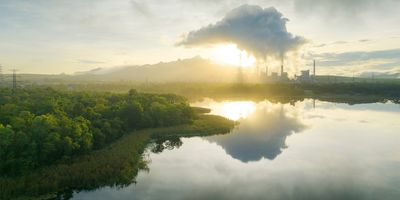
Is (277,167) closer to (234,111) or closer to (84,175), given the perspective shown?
(84,175)

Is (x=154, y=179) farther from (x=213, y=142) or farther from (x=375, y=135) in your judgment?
(x=375, y=135)

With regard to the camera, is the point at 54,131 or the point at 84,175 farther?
the point at 54,131

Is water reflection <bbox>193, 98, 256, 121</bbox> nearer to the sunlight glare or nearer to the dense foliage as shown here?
the sunlight glare

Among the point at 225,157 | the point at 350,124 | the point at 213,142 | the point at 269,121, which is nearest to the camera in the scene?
the point at 225,157

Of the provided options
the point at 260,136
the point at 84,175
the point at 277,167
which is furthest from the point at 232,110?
the point at 84,175

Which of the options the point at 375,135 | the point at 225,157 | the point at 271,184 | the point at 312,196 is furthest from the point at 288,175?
the point at 375,135

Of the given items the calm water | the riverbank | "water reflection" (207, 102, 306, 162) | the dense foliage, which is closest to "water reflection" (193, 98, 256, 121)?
"water reflection" (207, 102, 306, 162)
